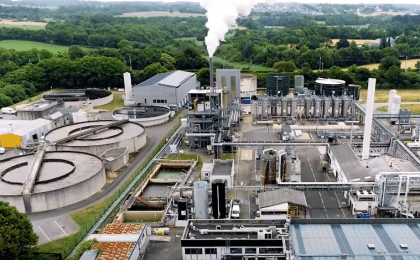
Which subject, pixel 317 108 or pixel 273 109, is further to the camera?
pixel 273 109

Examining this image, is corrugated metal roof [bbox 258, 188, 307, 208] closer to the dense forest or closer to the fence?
the fence

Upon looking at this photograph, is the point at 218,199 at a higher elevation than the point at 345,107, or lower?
lower

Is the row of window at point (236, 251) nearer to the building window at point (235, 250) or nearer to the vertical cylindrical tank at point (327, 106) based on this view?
the building window at point (235, 250)

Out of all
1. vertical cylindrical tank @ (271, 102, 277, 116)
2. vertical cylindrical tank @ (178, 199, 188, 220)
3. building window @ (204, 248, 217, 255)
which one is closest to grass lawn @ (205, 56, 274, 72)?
vertical cylindrical tank @ (271, 102, 277, 116)

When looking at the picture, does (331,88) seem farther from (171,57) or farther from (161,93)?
(171,57)

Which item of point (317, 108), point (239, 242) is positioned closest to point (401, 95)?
point (317, 108)

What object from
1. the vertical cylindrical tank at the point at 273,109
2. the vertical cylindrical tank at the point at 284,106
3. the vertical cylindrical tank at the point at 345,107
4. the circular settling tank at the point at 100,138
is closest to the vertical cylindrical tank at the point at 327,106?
the vertical cylindrical tank at the point at 345,107

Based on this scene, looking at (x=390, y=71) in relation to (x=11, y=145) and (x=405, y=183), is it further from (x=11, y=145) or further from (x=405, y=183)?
(x=11, y=145)
